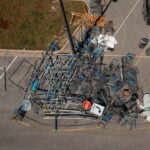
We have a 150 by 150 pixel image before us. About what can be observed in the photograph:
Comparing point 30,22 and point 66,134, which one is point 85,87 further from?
point 30,22

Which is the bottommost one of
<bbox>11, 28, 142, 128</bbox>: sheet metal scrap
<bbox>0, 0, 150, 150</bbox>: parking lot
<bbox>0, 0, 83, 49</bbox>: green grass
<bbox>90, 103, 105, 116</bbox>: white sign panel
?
<bbox>0, 0, 150, 150</bbox>: parking lot

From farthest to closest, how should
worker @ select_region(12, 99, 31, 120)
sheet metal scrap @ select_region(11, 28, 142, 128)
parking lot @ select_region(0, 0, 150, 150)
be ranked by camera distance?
worker @ select_region(12, 99, 31, 120) < sheet metal scrap @ select_region(11, 28, 142, 128) < parking lot @ select_region(0, 0, 150, 150)

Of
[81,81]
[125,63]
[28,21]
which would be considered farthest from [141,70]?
[28,21]

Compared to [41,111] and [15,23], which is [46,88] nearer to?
[41,111]

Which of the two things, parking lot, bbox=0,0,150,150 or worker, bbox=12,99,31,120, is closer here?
parking lot, bbox=0,0,150,150

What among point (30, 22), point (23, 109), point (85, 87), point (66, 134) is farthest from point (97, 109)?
point (30, 22)

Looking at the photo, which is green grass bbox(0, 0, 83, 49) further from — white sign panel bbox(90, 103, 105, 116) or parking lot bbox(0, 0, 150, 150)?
Result: white sign panel bbox(90, 103, 105, 116)

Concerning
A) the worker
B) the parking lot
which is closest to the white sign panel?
the parking lot

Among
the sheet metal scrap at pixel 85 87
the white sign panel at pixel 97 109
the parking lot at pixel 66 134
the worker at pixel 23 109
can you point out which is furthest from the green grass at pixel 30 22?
the white sign panel at pixel 97 109
